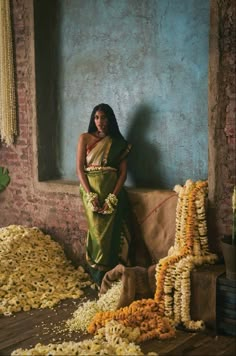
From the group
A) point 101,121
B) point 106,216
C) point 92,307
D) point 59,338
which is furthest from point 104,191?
point 59,338

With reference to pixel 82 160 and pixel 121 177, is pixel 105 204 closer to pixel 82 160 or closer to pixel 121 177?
pixel 121 177

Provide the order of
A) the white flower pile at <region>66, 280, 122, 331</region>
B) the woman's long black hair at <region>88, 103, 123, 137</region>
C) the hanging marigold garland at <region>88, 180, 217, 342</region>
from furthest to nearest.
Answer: the woman's long black hair at <region>88, 103, 123, 137</region>
the white flower pile at <region>66, 280, 122, 331</region>
the hanging marigold garland at <region>88, 180, 217, 342</region>

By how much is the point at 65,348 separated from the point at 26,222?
295 cm

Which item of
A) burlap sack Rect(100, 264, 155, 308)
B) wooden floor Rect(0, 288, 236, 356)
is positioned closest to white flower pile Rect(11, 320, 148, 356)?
wooden floor Rect(0, 288, 236, 356)

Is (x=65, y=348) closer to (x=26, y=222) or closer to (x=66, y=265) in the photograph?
(x=66, y=265)

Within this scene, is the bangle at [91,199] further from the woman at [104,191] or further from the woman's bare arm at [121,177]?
the woman's bare arm at [121,177]

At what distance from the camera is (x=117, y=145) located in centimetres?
581

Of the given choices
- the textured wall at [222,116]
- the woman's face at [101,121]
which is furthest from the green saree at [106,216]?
the textured wall at [222,116]

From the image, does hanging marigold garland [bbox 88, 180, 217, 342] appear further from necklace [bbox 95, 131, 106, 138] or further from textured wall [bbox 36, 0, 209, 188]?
necklace [bbox 95, 131, 106, 138]

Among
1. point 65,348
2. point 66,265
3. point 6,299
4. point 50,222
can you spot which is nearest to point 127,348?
point 65,348

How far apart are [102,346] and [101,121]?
245 centimetres

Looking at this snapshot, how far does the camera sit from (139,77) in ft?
19.7

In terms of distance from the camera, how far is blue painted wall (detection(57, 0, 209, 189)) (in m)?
5.60

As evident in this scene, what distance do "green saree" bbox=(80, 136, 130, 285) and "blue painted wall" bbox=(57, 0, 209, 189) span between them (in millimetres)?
402
